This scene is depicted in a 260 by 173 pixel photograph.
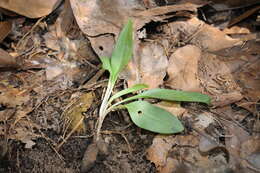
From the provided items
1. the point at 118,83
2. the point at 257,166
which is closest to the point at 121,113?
the point at 118,83

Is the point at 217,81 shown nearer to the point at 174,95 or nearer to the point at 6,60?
the point at 174,95

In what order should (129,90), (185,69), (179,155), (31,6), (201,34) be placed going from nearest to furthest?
(179,155)
(129,90)
(185,69)
(31,6)
(201,34)

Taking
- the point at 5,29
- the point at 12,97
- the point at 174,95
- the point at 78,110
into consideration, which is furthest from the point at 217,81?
the point at 5,29

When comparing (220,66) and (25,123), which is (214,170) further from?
(25,123)

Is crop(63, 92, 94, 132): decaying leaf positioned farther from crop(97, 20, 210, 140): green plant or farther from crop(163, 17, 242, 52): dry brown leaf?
crop(163, 17, 242, 52): dry brown leaf

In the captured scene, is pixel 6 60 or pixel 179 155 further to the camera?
pixel 6 60

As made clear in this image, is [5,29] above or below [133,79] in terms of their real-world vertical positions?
above

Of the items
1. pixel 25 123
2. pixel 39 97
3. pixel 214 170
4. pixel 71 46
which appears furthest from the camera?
pixel 71 46
